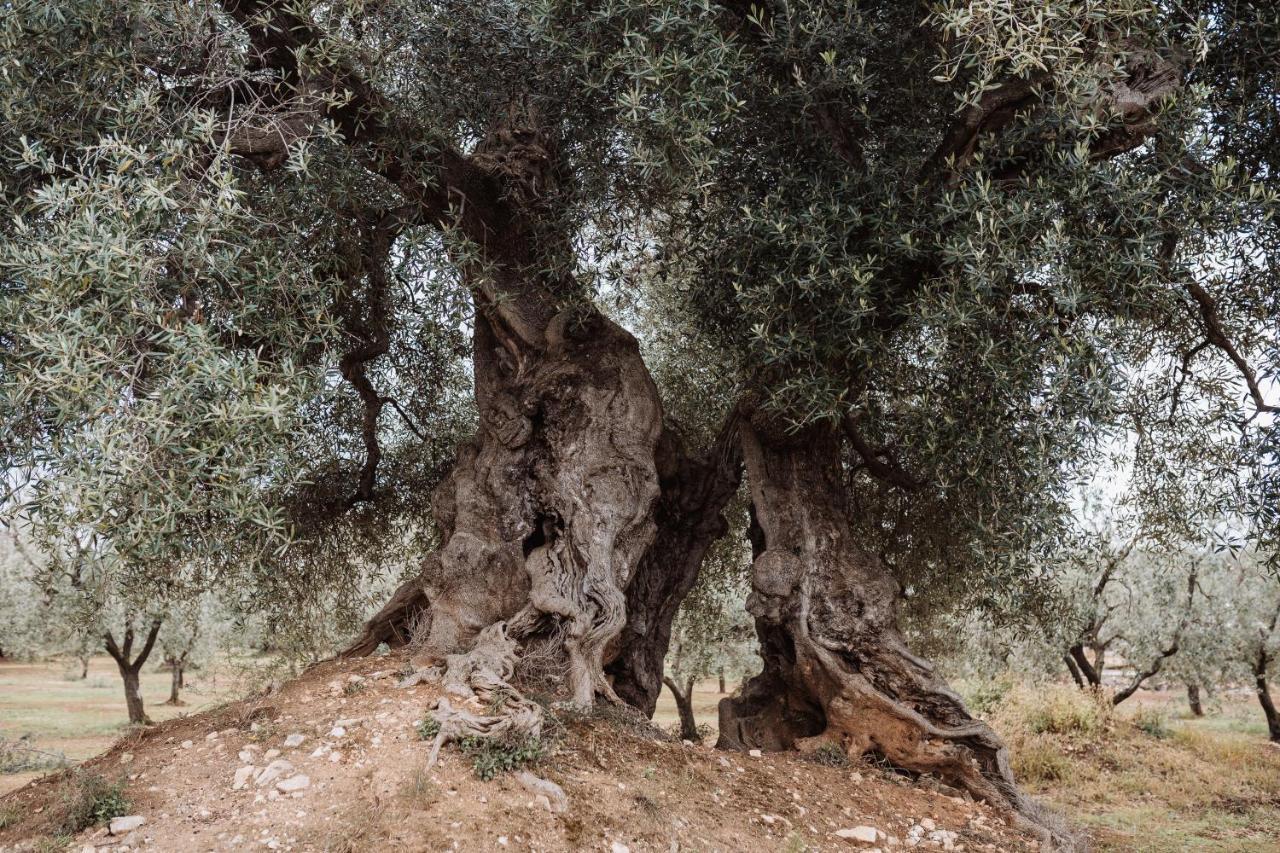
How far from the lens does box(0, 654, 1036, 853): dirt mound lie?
5.24 metres

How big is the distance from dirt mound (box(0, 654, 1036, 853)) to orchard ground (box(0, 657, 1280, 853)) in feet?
0.06

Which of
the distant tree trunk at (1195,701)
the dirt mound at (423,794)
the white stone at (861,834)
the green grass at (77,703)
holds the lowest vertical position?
the distant tree trunk at (1195,701)

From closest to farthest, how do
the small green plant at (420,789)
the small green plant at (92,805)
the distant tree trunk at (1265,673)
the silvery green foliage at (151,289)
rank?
the silvery green foliage at (151,289) < the small green plant at (420,789) < the small green plant at (92,805) < the distant tree trunk at (1265,673)

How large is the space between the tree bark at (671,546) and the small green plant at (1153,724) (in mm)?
14035

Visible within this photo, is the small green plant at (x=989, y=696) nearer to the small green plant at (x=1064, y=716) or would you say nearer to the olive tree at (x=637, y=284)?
the small green plant at (x=1064, y=716)

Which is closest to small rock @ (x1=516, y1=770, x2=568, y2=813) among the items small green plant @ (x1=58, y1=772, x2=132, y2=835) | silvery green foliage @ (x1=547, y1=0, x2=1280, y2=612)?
small green plant @ (x1=58, y1=772, x2=132, y2=835)

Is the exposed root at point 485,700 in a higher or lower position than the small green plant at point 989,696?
higher

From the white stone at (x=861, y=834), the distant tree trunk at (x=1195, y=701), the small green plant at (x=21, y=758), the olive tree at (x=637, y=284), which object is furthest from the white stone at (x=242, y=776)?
the distant tree trunk at (x=1195, y=701)

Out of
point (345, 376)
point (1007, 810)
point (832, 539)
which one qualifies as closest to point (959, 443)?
point (832, 539)

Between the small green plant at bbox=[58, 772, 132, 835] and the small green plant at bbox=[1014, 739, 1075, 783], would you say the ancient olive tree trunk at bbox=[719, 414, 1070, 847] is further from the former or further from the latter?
the small green plant at bbox=[1014, 739, 1075, 783]

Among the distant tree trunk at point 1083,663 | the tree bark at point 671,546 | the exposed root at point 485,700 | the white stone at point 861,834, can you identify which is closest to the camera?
the exposed root at point 485,700

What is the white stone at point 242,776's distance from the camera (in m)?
5.73

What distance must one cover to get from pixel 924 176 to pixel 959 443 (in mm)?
2464

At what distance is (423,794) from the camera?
5402mm
